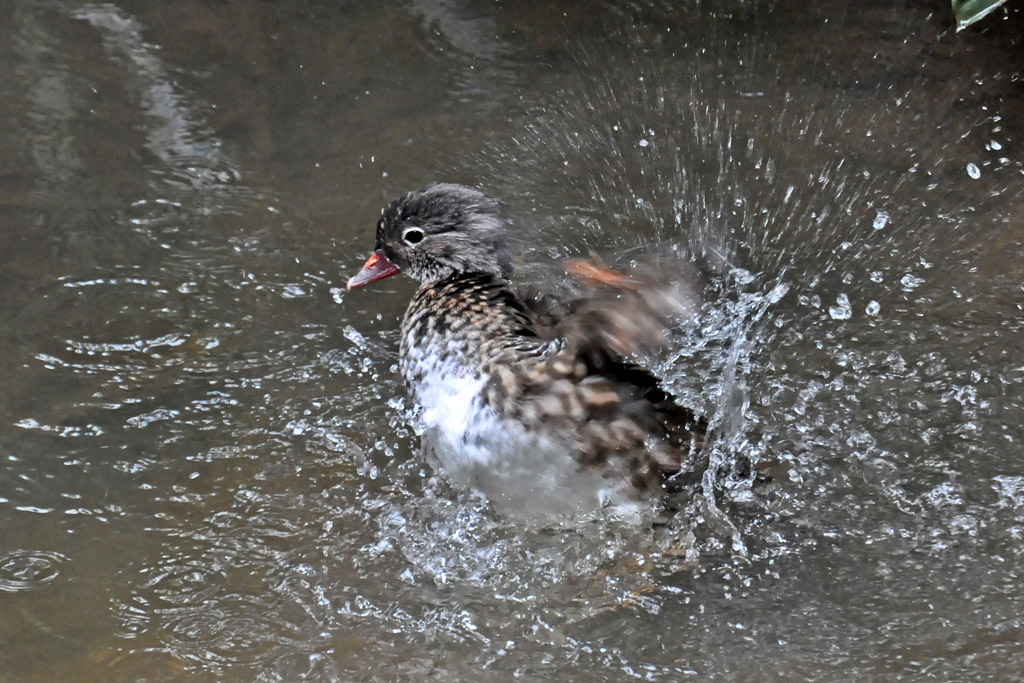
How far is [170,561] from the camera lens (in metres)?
2.72

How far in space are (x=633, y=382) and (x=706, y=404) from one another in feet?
1.52

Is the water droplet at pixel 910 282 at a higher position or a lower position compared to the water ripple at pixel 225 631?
higher

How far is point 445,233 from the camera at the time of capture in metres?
3.25

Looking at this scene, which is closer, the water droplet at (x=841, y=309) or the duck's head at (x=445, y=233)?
the duck's head at (x=445, y=233)

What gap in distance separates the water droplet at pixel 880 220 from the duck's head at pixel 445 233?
138 centimetres

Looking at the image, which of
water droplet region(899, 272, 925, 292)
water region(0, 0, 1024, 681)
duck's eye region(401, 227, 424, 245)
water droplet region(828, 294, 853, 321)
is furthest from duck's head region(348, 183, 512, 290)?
water droplet region(899, 272, 925, 292)

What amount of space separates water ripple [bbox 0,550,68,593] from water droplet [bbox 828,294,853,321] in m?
2.33

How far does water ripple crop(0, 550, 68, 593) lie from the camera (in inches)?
103

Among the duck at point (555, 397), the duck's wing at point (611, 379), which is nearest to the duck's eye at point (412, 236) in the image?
the duck at point (555, 397)

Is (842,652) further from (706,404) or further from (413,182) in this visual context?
(413,182)

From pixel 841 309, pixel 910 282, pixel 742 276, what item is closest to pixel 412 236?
pixel 742 276

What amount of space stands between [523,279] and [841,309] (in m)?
1.04

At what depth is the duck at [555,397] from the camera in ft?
8.64

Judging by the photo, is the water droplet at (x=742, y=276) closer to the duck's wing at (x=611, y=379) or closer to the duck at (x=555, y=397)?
the duck at (x=555, y=397)
